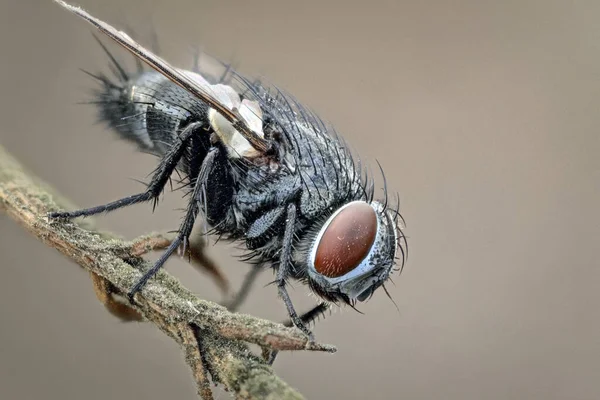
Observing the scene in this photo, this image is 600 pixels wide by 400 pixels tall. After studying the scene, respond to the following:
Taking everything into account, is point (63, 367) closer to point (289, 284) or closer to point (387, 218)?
point (289, 284)

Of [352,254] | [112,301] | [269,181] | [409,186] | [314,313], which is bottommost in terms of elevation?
[112,301]

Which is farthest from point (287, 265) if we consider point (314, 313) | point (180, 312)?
point (180, 312)

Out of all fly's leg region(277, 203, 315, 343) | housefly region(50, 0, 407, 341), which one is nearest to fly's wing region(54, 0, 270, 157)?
housefly region(50, 0, 407, 341)

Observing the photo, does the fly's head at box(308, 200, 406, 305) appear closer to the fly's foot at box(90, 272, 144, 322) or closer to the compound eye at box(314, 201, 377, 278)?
the compound eye at box(314, 201, 377, 278)

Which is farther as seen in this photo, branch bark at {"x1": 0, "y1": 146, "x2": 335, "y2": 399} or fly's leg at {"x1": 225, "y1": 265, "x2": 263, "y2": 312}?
fly's leg at {"x1": 225, "y1": 265, "x2": 263, "y2": 312}

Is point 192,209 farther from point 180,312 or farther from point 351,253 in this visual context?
point 180,312

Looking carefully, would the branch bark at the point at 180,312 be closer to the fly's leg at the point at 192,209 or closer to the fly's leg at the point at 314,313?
the fly's leg at the point at 192,209

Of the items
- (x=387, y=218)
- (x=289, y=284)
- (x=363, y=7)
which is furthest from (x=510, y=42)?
(x=289, y=284)
